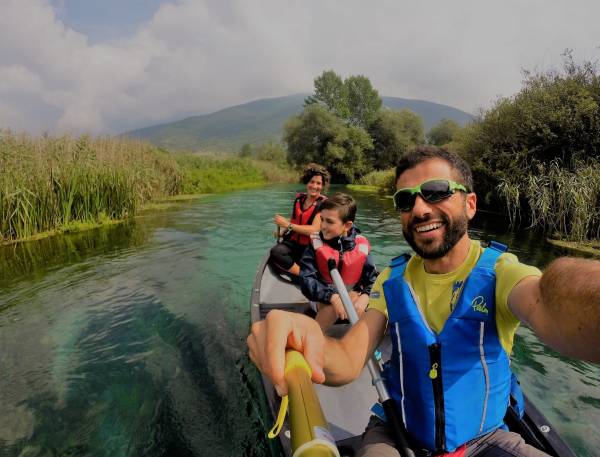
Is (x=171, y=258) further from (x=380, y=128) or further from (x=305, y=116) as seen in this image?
(x=380, y=128)

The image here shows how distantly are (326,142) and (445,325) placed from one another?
3425 centimetres

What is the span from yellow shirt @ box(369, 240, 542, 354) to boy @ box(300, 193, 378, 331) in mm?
1542

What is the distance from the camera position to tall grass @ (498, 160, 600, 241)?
28.7 ft

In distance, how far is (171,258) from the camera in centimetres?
811

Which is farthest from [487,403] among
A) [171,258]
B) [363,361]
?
[171,258]

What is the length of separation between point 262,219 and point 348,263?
10134 mm

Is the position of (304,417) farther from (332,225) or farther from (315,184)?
(315,184)

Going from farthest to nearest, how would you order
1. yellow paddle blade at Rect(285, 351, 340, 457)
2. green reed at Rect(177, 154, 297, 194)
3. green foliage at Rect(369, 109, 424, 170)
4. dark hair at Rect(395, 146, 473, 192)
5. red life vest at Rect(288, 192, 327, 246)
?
1. green foliage at Rect(369, 109, 424, 170)
2. green reed at Rect(177, 154, 297, 194)
3. red life vest at Rect(288, 192, 327, 246)
4. dark hair at Rect(395, 146, 473, 192)
5. yellow paddle blade at Rect(285, 351, 340, 457)

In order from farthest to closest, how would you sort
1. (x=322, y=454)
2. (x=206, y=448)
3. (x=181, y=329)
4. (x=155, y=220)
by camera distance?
(x=155, y=220) → (x=181, y=329) → (x=206, y=448) → (x=322, y=454)

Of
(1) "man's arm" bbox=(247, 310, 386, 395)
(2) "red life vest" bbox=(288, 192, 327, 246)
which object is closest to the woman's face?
(2) "red life vest" bbox=(288, 192, 327, 246)

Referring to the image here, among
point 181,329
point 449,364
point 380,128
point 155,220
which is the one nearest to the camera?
point 449,364

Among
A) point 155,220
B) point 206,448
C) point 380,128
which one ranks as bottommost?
point 206,448

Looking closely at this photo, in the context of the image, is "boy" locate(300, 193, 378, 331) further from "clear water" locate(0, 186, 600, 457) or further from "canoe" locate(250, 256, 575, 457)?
"clear water" locate(0, 186, 600, 457)

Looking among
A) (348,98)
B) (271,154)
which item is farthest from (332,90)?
(271,154)
